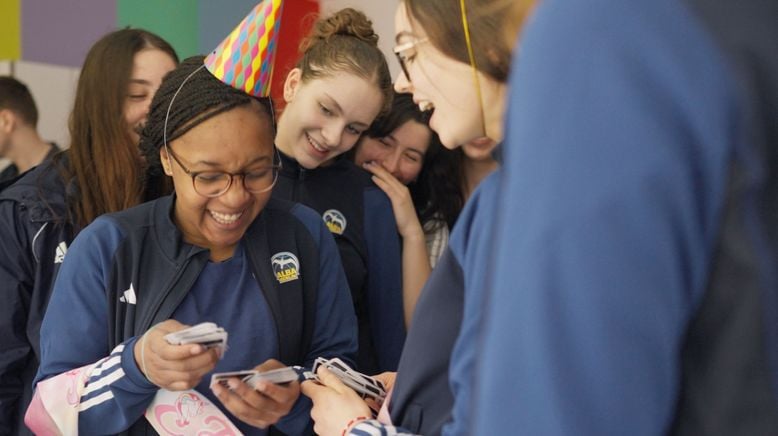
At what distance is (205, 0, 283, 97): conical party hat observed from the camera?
Answer: 1857mm

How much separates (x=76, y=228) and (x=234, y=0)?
9.76 feet

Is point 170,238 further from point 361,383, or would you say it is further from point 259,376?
point 361,383

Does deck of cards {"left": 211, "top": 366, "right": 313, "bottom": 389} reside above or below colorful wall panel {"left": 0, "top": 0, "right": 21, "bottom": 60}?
above

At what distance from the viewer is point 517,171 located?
2.07 ft

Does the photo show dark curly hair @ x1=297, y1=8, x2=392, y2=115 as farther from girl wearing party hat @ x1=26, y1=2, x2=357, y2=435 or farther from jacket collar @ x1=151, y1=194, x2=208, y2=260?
jacket collar @ x1=151, y1=194, x2=208, y2=260

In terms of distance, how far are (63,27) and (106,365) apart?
170 inches

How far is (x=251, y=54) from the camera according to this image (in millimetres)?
1886

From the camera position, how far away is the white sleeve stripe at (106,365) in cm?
167

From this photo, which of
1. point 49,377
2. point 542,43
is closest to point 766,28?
point 542,43

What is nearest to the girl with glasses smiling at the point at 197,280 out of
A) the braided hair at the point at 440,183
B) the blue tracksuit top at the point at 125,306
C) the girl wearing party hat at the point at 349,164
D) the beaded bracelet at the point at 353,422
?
the blue tracksuit top at the point at 125,306

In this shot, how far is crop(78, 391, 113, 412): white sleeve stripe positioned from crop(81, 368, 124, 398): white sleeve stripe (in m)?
0.02

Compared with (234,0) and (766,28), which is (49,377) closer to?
(766,28)

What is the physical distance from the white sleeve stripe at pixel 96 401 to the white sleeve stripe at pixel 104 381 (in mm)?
15

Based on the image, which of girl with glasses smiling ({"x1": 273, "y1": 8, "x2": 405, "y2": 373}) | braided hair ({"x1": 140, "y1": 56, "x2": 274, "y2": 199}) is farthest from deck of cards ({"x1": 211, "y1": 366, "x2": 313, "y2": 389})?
girl with glasses smiling ({"x1": 273, "y1": 8, "x2": 405, "y2": 373})
